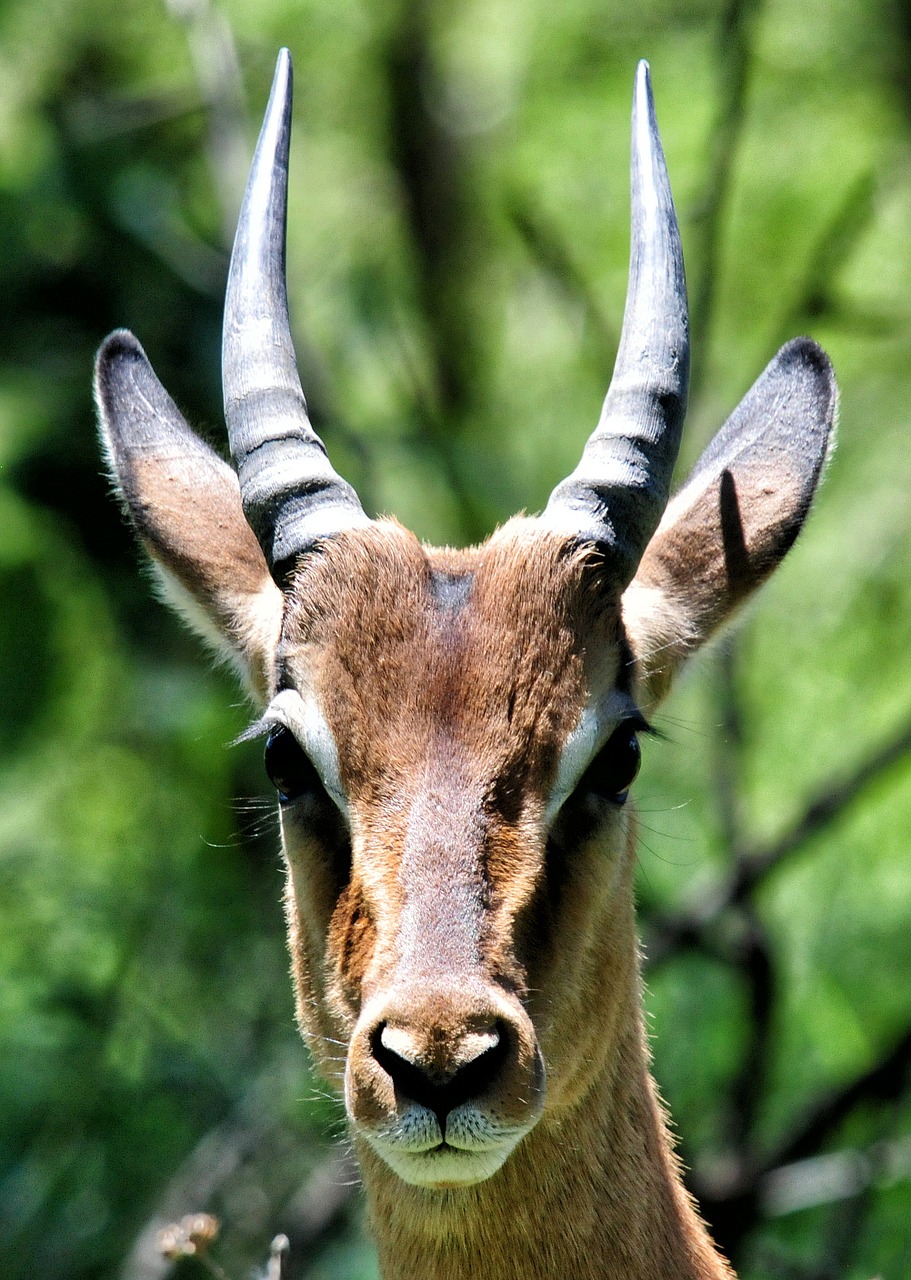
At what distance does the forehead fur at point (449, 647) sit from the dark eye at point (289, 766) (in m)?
0.17

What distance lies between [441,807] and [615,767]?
0.66 metres

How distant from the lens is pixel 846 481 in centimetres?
1284

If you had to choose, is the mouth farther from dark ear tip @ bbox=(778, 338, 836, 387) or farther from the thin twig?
the thin twig

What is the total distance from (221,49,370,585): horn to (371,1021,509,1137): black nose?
1603 millimetres

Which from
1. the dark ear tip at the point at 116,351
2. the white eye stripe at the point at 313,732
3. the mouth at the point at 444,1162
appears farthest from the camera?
the dark ear tip at the point at 116,351

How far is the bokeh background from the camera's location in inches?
352

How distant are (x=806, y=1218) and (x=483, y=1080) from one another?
22.4 ft

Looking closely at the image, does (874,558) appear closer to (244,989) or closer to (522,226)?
(522,226)

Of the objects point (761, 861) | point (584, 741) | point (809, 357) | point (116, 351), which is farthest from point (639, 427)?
point (761, 861)

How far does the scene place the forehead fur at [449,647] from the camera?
13.5 feet

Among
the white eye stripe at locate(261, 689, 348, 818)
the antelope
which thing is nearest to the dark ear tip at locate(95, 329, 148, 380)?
the antelope

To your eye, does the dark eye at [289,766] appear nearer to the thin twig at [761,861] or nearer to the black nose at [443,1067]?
the black nose at [443,1067]

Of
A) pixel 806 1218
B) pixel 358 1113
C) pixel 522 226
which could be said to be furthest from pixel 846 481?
pixel 358 1113

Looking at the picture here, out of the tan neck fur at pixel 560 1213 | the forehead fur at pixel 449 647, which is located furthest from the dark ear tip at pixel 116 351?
the tan neck fur at pixel 560 1213
